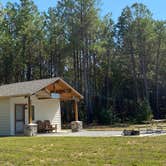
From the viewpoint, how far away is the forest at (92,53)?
43.1 meters

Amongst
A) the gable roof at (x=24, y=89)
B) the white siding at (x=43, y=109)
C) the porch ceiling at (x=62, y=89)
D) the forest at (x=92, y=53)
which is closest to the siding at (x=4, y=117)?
the white siding at (x=43, y=109)

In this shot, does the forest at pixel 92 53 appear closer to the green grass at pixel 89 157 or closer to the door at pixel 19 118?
the door at pixel 19 118

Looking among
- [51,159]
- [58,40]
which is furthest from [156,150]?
[58,40]

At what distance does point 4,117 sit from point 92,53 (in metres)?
21.6

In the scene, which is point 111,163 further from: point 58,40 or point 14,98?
point 58,40

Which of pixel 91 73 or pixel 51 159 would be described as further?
pixel 91 73

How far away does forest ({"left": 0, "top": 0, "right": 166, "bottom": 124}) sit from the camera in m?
43.1

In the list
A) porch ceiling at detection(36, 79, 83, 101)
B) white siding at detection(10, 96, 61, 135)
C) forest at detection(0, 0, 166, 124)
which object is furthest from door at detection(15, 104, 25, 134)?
forest at detection(0, 0, 166, 124)

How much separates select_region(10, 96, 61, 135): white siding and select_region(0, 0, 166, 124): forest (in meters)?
13.5

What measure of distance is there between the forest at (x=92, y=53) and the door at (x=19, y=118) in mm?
16046

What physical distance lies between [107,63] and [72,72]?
14.0 feet

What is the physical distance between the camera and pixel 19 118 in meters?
26.1

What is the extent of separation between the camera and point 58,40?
45.4m

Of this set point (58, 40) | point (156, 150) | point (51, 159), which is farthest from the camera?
point (58, 40)
